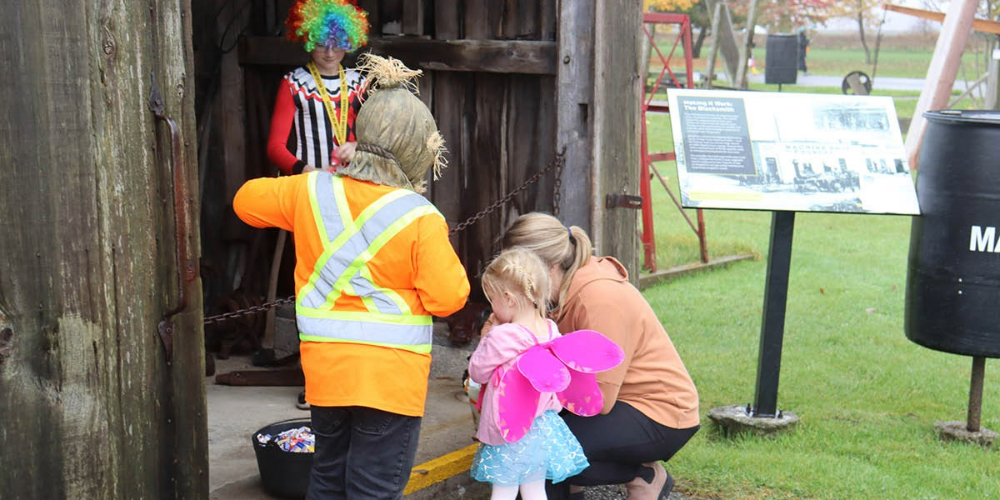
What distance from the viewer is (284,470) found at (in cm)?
387

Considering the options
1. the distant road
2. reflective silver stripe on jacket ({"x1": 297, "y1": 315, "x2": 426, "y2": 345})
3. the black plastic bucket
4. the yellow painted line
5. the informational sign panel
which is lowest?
the yellow painted line

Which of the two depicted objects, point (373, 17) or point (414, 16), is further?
point (373, 17)

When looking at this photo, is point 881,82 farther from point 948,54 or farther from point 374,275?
point 374,275

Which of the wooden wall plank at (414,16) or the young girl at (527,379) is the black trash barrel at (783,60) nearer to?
the wooden wall plank at (414,16)

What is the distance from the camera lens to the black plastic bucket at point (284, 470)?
12.6 feet

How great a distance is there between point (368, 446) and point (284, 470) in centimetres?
83

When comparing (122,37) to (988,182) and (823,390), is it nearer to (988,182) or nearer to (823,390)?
(988,182)

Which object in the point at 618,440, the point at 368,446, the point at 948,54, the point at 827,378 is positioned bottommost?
the point at 827,378

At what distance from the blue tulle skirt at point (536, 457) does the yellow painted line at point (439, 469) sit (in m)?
0.52

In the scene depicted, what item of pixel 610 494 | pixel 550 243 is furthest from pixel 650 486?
pixel 550 243

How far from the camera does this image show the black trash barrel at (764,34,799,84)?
22906 millimetres

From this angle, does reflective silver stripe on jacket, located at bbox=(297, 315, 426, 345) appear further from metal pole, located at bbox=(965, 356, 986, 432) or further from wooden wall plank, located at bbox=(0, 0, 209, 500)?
metal pole, located at bbox=(965, 356, 986, 432)

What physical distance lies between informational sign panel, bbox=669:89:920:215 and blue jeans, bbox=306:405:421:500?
6.60 ft

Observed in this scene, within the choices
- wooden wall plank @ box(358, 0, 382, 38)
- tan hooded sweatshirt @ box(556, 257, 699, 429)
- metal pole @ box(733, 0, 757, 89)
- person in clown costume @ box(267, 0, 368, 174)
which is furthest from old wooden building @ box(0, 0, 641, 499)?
metal pole @ box(733, 0, 757, 89)
